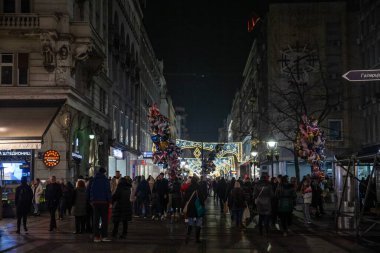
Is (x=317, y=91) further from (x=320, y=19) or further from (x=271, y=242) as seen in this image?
(x=271, y=242)

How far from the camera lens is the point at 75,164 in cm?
3434

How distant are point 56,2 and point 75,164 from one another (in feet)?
29.2

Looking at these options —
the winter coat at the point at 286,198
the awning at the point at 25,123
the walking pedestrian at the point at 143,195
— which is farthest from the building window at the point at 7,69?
the winter coat at the point at 286,198

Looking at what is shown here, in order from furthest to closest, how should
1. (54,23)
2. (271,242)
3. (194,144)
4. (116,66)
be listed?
(194,144)
(116,66)
(54,23)
(271,242)

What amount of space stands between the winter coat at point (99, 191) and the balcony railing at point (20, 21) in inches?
672

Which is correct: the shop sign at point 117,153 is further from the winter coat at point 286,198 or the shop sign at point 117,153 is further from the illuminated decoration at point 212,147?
the winter coat at point 286,198

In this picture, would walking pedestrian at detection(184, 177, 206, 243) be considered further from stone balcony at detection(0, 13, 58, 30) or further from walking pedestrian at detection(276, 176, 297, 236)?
stone balcony at detection(0, 13, 58, 30)

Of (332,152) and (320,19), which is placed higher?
(320,19)

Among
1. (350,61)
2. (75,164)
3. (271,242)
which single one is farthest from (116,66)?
(271,242)

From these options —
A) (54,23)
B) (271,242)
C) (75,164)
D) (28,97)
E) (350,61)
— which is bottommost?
(271,242)

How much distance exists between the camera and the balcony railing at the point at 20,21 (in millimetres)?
31422

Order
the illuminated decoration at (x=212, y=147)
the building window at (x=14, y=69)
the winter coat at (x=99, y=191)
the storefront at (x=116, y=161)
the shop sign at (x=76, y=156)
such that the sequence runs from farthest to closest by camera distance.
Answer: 1. the illuminated decoration at (x=212, y=147)
2. the storefront at (x=116, y=161)
3. the shop sign at (x=76, y=156)
4. the building window at (x=14, y=69)
5. the winter coat at (x=99, y=191)

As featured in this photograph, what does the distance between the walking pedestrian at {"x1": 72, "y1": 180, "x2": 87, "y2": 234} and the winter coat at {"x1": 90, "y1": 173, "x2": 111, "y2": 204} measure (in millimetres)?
2658

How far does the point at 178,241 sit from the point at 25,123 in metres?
14.7
